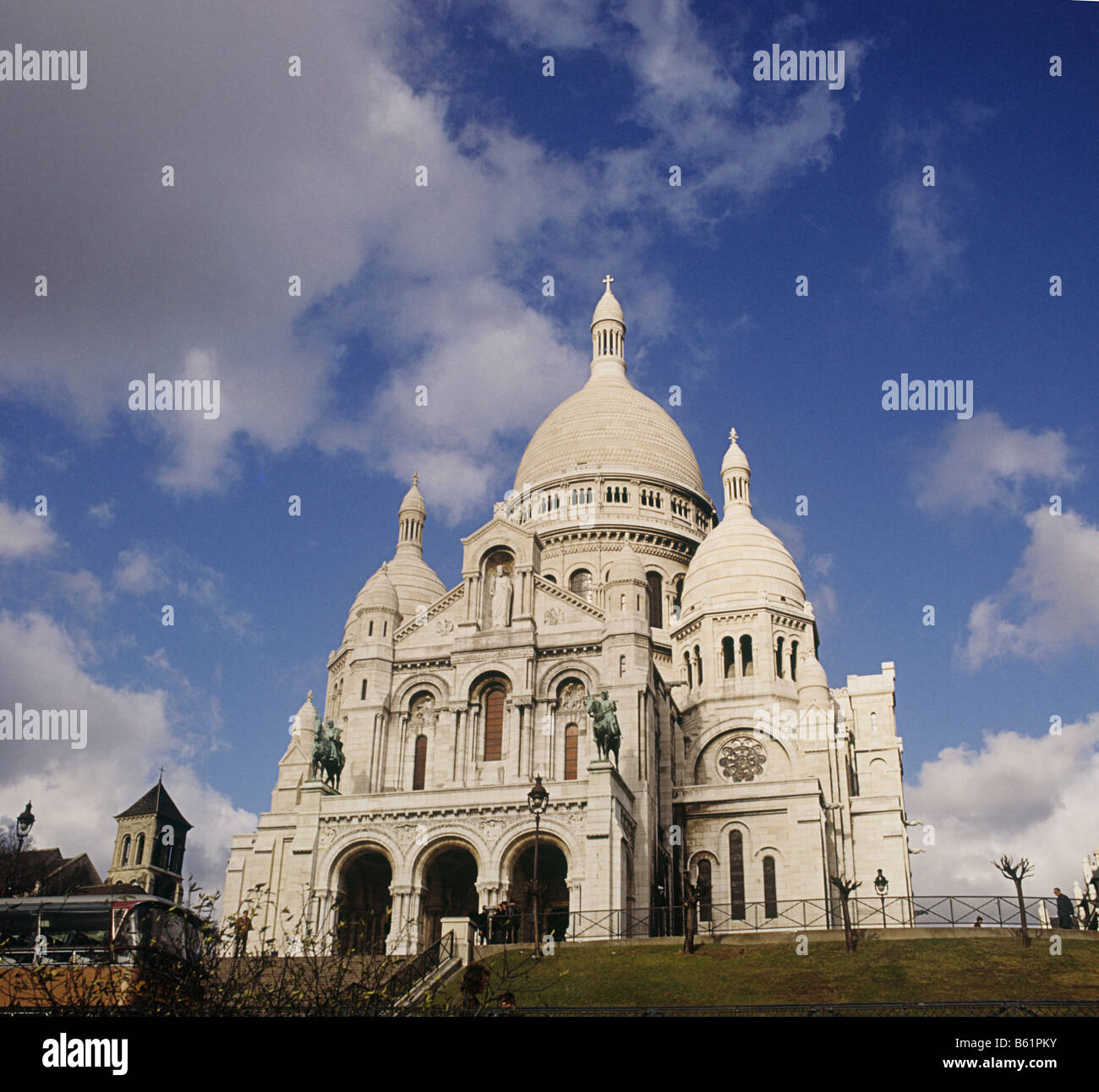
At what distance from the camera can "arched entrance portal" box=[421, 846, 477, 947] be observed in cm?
4962

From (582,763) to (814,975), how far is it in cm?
2254

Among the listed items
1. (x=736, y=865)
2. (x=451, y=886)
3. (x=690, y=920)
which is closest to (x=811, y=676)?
(x=736, y=865)

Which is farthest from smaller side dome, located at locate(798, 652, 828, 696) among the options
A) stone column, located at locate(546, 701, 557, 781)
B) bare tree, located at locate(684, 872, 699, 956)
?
bare tree, located at locate(684, 872, 699, 956)

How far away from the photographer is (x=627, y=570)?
56625mm

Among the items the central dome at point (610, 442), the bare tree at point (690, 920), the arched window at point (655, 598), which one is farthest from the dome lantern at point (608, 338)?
the bare tree at point (690, 920)

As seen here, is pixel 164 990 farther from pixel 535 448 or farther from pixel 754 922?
pixel 535 448

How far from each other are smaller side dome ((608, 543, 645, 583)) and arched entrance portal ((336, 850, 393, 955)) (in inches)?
620

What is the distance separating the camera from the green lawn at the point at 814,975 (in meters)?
29.8

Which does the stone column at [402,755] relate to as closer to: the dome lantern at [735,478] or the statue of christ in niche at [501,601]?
the statue of christ in niche at [501,601]

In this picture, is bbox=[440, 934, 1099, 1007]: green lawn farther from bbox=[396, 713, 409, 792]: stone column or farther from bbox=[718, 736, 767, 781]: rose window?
bbox=[718, 736, 767, 781]: rose window

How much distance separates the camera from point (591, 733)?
178 feet

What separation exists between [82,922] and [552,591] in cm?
2748

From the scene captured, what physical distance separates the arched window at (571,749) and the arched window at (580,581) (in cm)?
1816
